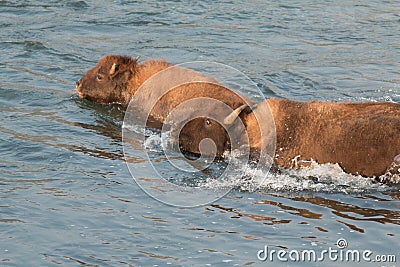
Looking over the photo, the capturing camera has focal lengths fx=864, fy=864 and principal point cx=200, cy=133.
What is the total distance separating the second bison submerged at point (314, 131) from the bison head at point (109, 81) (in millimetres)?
1156

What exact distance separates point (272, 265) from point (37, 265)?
1.75 metres

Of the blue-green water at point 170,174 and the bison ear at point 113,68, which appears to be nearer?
the blue-green water at point 170,174

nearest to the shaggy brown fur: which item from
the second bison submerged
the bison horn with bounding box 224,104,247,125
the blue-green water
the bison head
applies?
the bison head

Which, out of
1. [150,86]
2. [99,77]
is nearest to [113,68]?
[99,77]

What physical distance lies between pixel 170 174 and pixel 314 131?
4.89 ft

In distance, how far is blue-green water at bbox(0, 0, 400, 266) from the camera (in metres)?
6.87

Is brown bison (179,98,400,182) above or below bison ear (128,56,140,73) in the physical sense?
below

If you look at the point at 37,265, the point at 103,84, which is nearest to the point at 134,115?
the point at 103,84

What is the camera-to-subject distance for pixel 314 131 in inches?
337

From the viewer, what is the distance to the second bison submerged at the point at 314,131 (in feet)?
27.1

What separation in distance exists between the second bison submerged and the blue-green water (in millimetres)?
195

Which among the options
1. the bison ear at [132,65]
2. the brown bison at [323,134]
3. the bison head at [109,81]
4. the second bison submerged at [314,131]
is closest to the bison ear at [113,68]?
the bison head at [109,81]

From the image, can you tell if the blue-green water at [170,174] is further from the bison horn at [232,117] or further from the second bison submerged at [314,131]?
the bison horn at [232,117]

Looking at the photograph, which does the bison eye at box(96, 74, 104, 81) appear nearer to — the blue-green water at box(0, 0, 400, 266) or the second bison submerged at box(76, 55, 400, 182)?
the blue-green water at box(0, 0, 400, 266)
